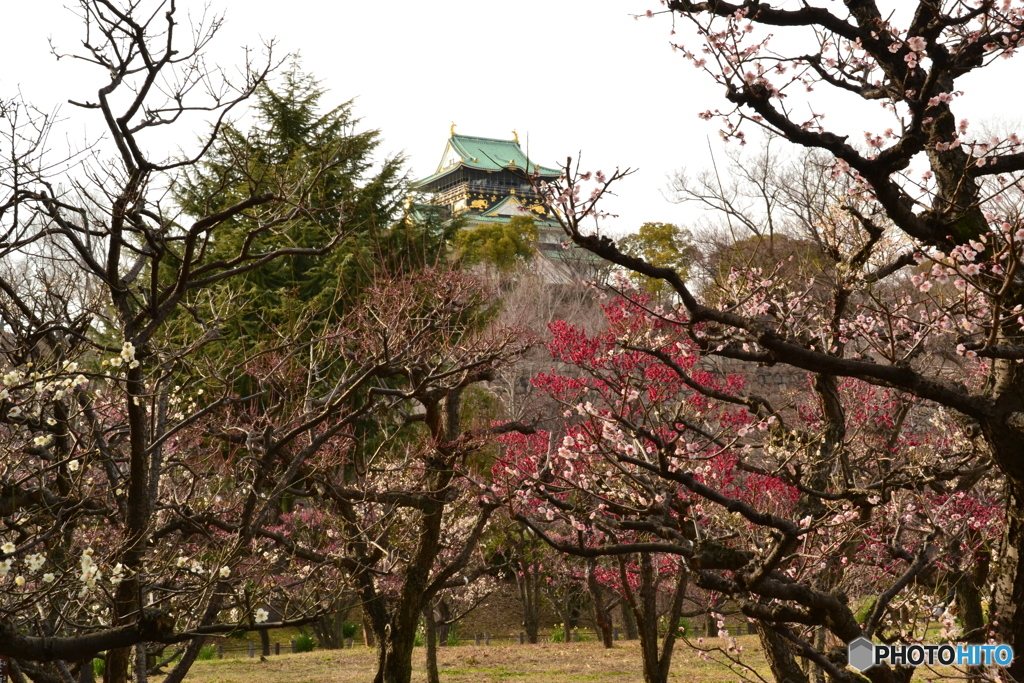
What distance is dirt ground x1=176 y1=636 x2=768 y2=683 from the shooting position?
13.1 metres

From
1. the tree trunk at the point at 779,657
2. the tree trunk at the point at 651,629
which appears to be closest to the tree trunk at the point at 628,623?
the tree trunk at the point at 651,629

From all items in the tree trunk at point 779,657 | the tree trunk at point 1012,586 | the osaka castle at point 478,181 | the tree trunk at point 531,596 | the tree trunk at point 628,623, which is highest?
the osaka castle at point 478,181

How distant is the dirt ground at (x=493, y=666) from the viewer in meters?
13.1

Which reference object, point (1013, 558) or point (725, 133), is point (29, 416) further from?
point (1013, 558)

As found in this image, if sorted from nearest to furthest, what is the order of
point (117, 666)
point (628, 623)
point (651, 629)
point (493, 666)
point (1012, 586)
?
1. point (1012, 586)
2. point (117, 666)
3. point (651, 629)
4. point (493, 666)
5. point (628, 623)

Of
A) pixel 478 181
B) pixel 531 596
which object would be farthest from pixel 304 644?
pixel 478 181

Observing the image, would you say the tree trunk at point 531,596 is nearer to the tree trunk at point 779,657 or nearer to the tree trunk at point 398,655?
the tree trunk at point 398,655

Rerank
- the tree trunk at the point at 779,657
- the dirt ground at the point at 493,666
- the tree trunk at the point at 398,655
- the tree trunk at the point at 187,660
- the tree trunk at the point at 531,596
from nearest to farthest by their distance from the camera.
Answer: the tree trunk at the point at 187,660, the tree trunk at the point at 779,657, the tree trunk at the point at 398,655, the dirt ground at the point at 493,666, the tree trunk at the point at 531,596

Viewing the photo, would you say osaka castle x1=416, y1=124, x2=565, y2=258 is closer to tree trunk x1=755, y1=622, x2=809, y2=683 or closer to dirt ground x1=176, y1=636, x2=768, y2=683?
dirt ground x1=176, y1=636, x2=768, y2=683

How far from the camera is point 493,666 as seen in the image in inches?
579

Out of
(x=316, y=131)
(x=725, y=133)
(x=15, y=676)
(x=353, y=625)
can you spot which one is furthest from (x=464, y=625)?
(x=725, y=133)

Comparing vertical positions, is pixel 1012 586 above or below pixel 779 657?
above

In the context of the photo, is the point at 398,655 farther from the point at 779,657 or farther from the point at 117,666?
the point at 779,657

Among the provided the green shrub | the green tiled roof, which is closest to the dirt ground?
the green shrub
